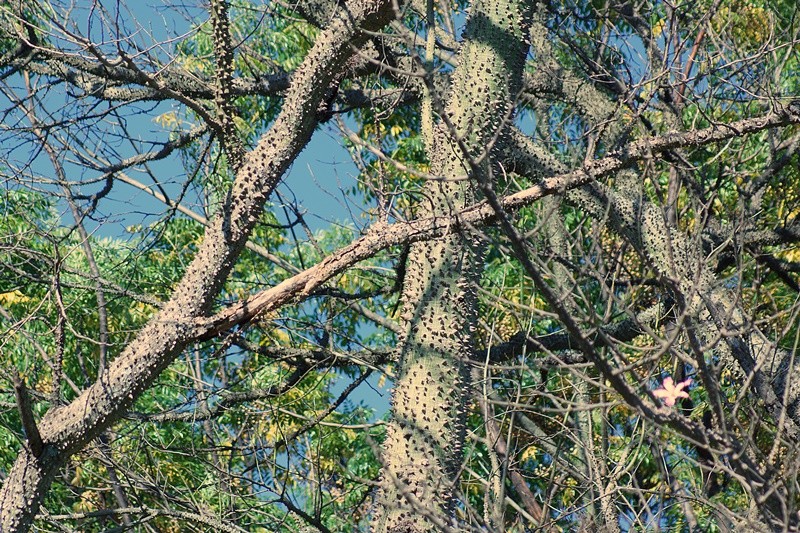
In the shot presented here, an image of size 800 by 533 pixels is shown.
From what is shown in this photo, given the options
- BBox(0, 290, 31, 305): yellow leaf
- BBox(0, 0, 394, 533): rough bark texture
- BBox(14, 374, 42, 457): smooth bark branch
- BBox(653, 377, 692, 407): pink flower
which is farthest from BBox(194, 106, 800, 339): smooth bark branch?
BBox(0, 290, 31, 305): yellow leaf

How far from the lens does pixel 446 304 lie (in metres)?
4.67

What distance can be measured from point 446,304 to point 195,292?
1.23 metres

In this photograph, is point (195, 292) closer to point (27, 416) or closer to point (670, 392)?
point (27, 416)

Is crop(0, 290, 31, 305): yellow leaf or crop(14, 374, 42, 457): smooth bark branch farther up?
crop(0, 290, 31, 305): yellow leaf

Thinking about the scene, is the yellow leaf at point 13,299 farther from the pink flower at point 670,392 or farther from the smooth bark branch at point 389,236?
the pink flower at point 670,392

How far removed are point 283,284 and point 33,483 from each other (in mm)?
1483

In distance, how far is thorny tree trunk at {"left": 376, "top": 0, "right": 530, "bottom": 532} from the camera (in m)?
4.43

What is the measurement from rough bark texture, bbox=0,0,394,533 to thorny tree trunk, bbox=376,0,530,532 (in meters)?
0.57

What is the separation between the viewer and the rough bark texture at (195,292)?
4.52 meters

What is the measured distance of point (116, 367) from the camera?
15.3ft

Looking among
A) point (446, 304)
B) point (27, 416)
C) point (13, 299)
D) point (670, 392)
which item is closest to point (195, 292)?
point (27, 416)

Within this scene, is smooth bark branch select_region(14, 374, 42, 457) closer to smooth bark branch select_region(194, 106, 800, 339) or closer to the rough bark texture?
the rough bark texture

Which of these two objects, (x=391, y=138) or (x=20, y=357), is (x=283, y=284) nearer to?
(x=20, y=357)

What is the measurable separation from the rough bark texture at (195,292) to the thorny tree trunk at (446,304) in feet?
1.88
